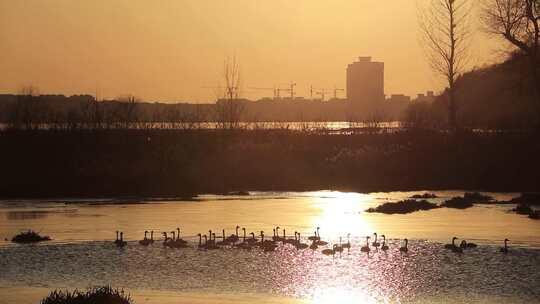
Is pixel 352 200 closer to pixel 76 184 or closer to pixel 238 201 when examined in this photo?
pixel 238 201

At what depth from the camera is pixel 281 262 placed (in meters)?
35.1

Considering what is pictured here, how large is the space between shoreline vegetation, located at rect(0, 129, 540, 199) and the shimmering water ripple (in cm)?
3299

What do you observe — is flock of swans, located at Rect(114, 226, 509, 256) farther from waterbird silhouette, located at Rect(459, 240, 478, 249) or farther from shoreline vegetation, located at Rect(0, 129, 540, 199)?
shoreline vegetation, located at Rect(0, 129, 540, 199)

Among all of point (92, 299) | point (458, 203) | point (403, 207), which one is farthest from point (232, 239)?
point (458, 203)

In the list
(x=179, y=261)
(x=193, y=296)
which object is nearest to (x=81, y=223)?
(x=179, y=261)

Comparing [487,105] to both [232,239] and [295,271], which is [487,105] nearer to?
[232,239]

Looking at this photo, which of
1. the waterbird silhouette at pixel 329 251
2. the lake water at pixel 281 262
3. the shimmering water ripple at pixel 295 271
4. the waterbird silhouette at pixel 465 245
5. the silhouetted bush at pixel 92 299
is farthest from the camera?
the waterbird silhouette at pixel 465 245

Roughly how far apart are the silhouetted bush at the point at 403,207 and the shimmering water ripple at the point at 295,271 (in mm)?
17158

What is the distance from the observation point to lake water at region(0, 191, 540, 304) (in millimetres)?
29219

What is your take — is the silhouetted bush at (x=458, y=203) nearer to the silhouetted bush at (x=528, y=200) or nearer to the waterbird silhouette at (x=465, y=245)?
the silhouetted bush at (x=528, y=200)

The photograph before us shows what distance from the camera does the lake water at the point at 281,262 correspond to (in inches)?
1150

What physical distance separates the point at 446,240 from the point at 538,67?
152ft

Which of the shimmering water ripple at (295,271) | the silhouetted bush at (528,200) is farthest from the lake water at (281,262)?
the silhouetted bush at (528,200)

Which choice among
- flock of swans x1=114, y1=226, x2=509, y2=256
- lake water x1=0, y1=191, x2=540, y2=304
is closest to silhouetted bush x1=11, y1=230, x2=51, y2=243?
lake water x1=0, y1=191, x2=540, y2=304
